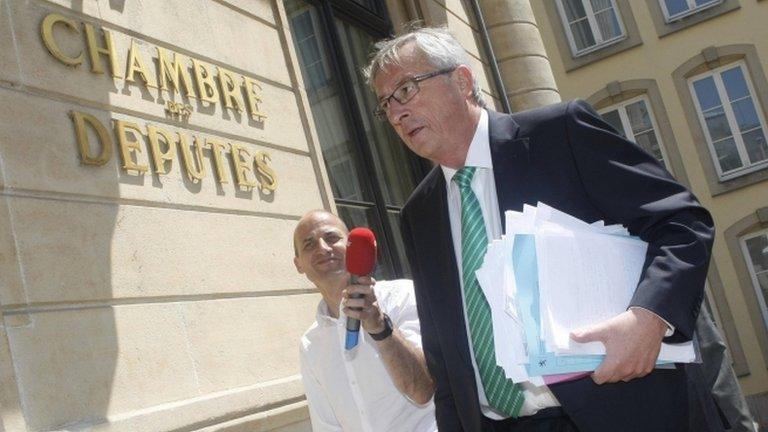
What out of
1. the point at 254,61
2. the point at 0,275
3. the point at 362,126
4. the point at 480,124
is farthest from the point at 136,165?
the point at 362,126

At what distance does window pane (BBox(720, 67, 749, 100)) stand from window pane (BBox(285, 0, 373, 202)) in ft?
58.7

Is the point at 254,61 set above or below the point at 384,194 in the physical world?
above

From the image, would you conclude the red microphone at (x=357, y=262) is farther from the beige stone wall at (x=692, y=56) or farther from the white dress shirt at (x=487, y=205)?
the beige stone wall at (x=692, y=56)

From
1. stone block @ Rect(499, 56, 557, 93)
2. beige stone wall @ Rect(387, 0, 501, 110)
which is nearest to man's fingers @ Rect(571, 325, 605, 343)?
beige stone wall @ Rect(387, 0, 501, 110)

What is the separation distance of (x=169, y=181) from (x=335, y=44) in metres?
3.83

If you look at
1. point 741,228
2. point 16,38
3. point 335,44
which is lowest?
point 741,228

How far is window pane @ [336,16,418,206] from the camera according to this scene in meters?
8.80

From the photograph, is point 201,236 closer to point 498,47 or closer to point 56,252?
point 56,252

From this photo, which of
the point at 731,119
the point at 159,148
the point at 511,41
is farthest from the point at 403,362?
the point at 731,119

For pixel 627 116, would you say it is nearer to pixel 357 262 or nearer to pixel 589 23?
pixel 589 23

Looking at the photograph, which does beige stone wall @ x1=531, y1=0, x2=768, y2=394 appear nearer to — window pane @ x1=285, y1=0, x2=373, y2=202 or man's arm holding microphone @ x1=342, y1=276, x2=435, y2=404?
window pane @ x1=285, y1=0, x2=373, y2=202

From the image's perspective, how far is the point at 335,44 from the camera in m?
8.51

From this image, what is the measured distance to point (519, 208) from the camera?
111 inches

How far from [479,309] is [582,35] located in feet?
78.9
